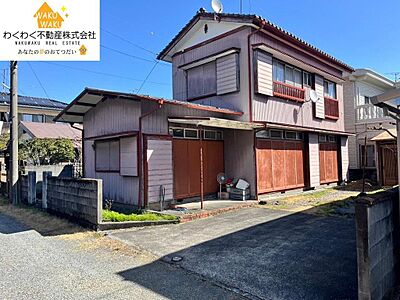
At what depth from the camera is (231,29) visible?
1101 cm

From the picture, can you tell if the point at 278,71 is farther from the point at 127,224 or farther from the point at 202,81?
the point at 127,224

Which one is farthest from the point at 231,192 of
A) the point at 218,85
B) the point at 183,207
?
the point at 218,85

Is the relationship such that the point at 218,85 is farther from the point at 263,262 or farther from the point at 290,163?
the point at 263,262

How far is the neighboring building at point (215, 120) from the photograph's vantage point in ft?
29.0

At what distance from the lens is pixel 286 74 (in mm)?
12188

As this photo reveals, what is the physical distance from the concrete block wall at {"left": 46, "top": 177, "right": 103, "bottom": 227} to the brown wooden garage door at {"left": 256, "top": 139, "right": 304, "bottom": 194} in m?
5.81

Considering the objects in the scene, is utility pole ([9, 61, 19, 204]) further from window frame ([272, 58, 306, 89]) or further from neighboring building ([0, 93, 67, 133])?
neighboring building ([0, 93, 67, 133])

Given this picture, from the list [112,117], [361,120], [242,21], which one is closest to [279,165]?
[242,21]

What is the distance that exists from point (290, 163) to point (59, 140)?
13.5 metres

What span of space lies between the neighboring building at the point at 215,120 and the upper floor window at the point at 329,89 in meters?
0.77

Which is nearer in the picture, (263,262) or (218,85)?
(263,262)

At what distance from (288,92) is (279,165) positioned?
9.93 ft

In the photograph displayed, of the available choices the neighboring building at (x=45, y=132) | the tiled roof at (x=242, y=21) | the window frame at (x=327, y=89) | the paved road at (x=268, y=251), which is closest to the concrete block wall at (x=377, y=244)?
the paved road at (x=268, y=251)

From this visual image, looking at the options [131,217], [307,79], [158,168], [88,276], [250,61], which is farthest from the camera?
[307,79]
